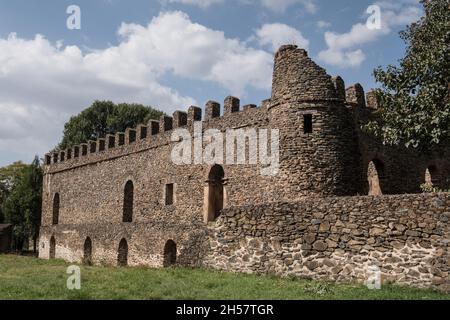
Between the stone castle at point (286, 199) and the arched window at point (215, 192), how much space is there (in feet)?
0.14

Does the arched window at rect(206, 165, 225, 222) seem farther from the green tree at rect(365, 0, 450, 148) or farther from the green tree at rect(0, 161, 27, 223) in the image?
the green tree at rect(0, 161, 27, 223)

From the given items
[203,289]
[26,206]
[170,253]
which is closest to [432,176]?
[170,253]

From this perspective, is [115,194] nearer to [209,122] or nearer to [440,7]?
[209,122]

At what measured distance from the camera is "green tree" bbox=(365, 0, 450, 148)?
46.1ft

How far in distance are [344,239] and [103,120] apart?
37.7 meters

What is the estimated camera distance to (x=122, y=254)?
24141 mm

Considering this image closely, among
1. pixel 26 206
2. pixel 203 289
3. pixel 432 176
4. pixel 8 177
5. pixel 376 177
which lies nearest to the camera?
pixel 203 289

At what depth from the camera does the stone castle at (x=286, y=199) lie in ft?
35.8

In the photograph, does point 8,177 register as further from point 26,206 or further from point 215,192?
point 215,192

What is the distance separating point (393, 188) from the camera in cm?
1850
